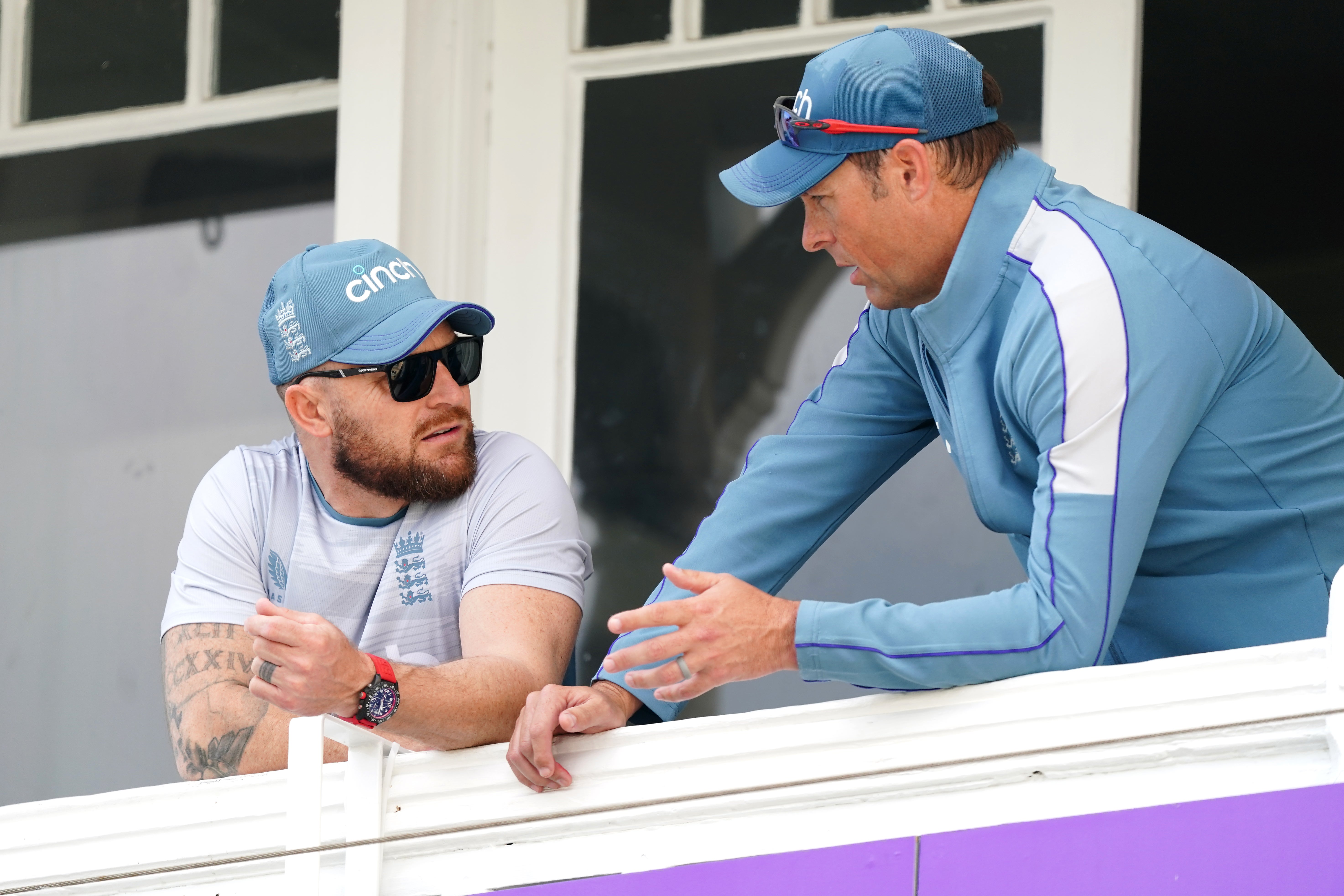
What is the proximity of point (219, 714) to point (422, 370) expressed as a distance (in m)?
0.60

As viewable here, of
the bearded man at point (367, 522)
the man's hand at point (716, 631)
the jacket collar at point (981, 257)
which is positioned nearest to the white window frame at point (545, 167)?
the bearded man at point (367, 522)

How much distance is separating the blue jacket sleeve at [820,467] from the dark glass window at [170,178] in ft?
5.36

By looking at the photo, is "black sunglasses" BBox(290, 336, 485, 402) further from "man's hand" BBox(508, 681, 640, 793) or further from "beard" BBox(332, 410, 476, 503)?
"man's hand" BBox(508, 681, 640, 793)

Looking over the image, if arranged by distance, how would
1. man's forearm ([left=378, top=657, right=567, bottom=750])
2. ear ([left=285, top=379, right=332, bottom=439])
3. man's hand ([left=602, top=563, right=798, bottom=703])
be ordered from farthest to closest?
ear ([left=285, top=379, right=332, bottom=439]) → man's forearm ([left=378, top=657, right=567, bottom=750]) → man's hand ([left=602, top=563, right=798, bottom=703])

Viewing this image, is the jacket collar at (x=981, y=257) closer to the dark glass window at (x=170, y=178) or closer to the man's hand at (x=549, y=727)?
the man's hand at (x=549, y=727)

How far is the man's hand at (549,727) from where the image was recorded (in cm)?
177

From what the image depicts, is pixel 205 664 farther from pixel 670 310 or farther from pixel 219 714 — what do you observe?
pixel 670 310

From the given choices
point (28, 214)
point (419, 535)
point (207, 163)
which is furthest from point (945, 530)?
point (28, 214)

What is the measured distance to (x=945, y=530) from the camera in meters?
2.93

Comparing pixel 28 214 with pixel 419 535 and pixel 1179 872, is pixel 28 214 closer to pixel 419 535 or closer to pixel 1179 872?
pixel 419 535

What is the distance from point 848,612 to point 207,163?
2.39m

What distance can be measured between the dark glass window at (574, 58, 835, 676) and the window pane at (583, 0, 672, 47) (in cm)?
9

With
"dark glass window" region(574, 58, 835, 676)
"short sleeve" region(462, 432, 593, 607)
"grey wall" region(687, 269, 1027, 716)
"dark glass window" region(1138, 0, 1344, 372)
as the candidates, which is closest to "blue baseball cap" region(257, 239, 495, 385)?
"short sleeve" region(462, 432, 593, 607)

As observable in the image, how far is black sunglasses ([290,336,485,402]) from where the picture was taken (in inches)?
90.7
